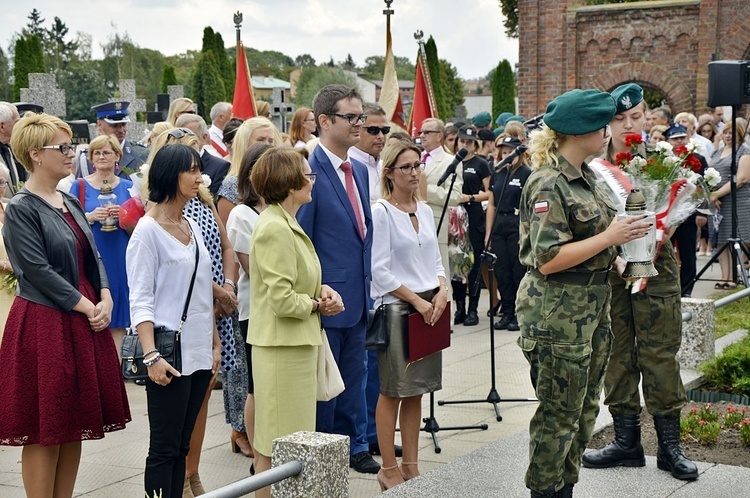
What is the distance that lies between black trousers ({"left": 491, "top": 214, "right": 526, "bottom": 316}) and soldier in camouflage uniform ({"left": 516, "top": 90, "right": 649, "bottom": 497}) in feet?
22.5

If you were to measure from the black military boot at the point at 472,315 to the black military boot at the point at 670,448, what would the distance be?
20.2 feet

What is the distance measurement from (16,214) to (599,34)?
82.0 feet

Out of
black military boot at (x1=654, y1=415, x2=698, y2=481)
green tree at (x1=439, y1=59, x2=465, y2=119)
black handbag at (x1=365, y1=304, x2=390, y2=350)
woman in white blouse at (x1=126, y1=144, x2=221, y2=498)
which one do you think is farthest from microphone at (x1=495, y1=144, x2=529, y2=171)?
green tree at (x1=439, y1=59, x2=465, y2=119)

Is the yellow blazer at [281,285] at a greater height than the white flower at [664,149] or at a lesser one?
lesser

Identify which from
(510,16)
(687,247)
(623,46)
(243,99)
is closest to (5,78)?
(510,16)

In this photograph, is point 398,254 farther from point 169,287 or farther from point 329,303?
point 169,287

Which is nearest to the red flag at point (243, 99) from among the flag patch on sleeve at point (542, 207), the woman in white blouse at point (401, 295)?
the woman in white blouse at point (401, 295)

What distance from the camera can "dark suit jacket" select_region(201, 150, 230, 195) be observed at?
8.34 m

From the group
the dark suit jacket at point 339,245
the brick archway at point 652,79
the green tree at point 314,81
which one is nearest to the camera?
the dark suit jacket at point 339,245

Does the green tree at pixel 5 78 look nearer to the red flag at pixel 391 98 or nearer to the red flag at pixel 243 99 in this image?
the red flag at pixel 243 99

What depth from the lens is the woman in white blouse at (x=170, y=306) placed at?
5000mm

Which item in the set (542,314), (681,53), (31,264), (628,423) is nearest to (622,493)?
(628,423)

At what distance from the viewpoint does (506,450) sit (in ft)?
20.6

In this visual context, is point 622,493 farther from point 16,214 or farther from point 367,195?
point 16,214
